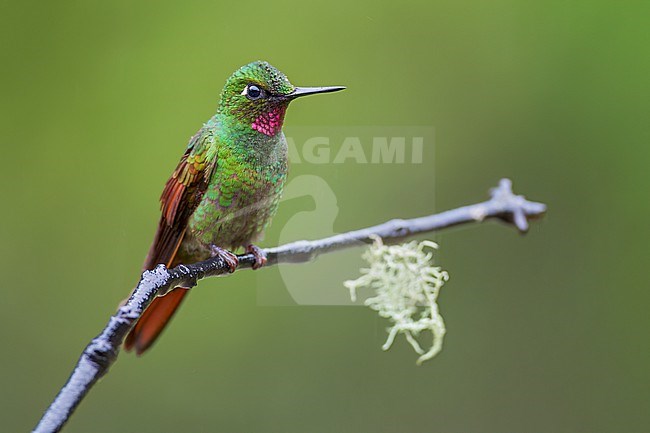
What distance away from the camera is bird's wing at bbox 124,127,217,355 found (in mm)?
752

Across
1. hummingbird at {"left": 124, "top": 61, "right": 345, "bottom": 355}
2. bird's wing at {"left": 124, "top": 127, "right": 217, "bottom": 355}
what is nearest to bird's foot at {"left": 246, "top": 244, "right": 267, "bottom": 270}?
hummingbird at {"left": 124, "top": 61, "right": 345, "bottom": 355}

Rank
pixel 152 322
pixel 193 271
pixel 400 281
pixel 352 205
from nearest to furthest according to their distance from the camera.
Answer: pixel 193 271, pixel 152 322, pixel 400 281, pixel 352 205

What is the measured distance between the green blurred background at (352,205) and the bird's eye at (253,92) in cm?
20

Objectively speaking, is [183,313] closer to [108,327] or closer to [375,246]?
[375,246]

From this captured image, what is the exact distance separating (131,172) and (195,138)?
275 millimetres

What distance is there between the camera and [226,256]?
790 millimetres

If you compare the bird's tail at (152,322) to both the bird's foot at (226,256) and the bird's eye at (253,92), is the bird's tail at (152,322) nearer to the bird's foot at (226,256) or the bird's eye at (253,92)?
the bird's foot at (226,256)

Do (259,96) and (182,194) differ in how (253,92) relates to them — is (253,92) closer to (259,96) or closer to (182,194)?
(259,96)

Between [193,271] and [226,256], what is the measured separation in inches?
5.0

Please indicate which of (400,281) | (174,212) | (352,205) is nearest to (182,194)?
(174,212)

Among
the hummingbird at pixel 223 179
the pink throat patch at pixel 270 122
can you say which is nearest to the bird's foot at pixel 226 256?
the hummingbird at pixel 223 179

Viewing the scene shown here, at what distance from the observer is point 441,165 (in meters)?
1.44

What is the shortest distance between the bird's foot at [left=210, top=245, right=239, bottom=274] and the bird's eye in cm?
17

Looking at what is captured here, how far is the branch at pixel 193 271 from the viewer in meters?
0.41
